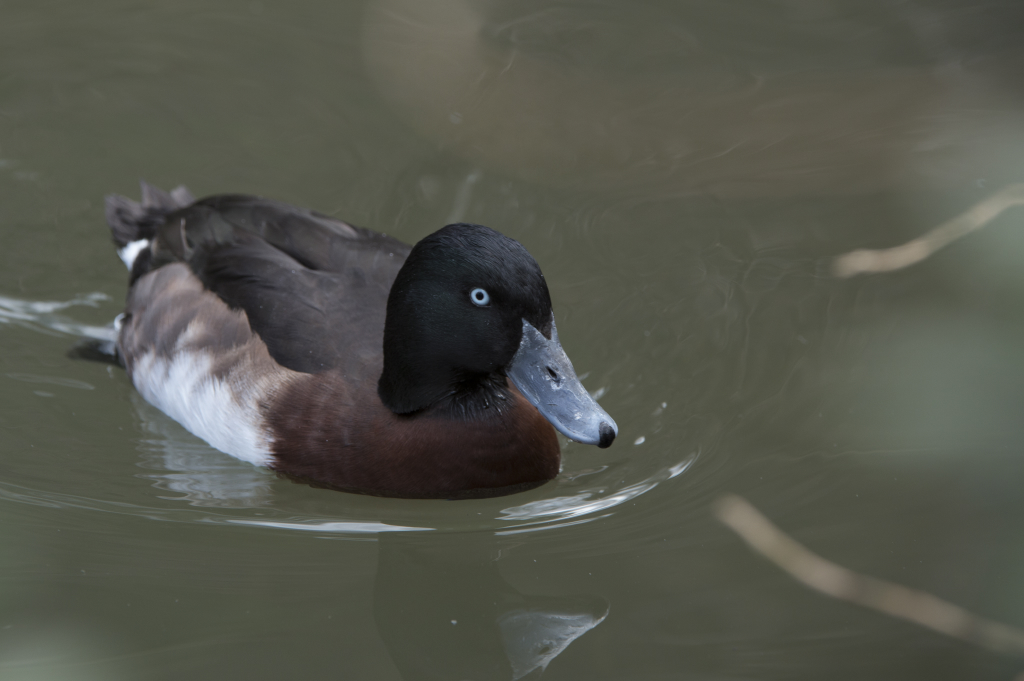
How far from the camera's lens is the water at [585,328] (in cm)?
302

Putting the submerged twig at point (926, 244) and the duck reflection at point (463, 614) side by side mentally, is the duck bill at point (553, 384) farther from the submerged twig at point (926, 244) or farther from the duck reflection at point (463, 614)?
the submerged twig at point (926, 244)

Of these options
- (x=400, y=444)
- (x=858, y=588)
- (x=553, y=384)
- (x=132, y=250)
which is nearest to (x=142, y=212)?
(x=132, y=250)

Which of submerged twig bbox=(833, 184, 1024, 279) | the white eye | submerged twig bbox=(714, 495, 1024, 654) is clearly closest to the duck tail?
the white eye

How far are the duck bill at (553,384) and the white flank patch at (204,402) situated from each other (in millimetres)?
1031

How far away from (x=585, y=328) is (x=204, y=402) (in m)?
1.60

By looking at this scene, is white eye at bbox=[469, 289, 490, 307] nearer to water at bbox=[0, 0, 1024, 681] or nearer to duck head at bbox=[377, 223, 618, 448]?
duck head at bbox=[377, 223, 618, 448]

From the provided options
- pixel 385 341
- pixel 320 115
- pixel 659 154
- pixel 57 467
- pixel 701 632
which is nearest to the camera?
pixel 701 632

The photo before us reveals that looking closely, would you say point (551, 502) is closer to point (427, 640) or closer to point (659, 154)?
point (427, 640)

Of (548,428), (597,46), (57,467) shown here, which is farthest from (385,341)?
(597,46)

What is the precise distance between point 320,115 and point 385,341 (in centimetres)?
264

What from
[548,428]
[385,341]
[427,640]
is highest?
[385,341]

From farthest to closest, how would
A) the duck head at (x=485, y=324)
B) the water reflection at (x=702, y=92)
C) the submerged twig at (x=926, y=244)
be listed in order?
the water reflection at (x=702, y=92), the submerged twig at (x=926, y=244), the duck head at (x=485, y=324)

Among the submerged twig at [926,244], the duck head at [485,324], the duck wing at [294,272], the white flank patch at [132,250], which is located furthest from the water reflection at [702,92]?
the duck head at [485,324]

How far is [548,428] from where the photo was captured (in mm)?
3621
